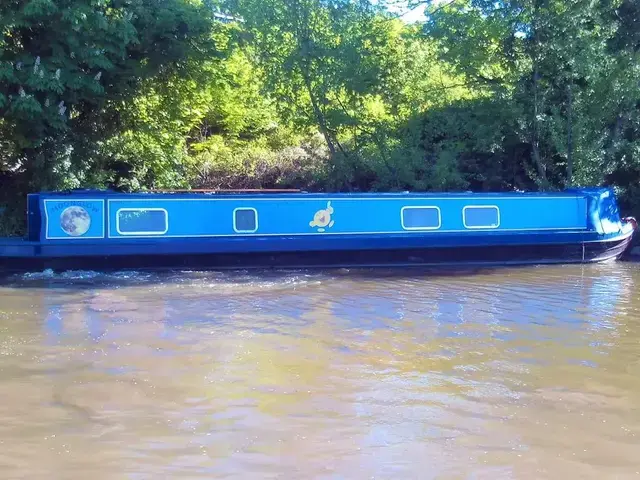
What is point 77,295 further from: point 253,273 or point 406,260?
point 406,260

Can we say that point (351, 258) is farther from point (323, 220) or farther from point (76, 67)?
point (76, 67)

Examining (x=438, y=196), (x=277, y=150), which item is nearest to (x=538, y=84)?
(x=438, y=196)

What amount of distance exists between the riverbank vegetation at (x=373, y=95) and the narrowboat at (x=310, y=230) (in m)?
2.13

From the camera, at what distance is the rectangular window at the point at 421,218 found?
1277 centimetres

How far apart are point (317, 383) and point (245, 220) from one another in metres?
6.26

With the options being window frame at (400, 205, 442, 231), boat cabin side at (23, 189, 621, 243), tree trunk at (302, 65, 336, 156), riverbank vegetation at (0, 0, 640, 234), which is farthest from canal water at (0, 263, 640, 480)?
tree trunk at (302, 65, 336, 156)

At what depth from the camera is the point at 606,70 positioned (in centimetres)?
1490

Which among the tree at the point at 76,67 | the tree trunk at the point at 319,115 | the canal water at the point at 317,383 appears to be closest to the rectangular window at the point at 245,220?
the canal water at the point at 317,383

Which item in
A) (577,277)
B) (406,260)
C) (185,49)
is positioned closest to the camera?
(577,277)

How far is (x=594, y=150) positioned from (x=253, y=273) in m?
7.23

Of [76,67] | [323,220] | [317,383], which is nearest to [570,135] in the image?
[323,220]

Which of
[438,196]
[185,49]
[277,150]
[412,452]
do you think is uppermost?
[185,49]

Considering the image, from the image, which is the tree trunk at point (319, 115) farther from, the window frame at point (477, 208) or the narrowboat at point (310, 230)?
the window frame at point (477, 208)

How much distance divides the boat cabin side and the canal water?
5.55 ft
